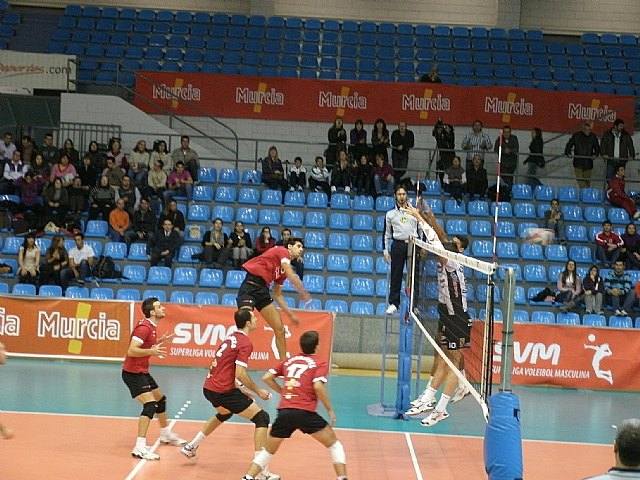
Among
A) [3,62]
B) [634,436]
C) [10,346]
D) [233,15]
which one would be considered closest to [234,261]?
[10,346]

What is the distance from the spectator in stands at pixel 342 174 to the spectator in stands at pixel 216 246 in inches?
143

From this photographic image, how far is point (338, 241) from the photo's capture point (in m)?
20.5

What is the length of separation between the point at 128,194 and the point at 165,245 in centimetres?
183

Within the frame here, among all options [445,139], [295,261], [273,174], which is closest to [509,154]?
[445,139]

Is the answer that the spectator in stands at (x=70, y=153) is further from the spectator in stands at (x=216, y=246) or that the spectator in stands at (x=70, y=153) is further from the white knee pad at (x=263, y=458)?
the white knee pad at (x=263, y=458)

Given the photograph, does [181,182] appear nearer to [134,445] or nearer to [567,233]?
[567,233]

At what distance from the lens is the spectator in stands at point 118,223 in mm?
20203

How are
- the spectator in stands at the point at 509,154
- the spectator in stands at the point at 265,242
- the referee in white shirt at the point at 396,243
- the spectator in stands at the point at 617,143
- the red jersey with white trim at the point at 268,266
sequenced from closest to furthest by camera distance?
the red jersey with white trim at the point at 268,266
the referee in white shirt at the point at 396,243
the spectator in stands at the point at 265,242
the spectator in stands at the point at 509,154
the spectator in stands at the point at 617,143

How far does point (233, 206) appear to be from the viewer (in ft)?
70.8

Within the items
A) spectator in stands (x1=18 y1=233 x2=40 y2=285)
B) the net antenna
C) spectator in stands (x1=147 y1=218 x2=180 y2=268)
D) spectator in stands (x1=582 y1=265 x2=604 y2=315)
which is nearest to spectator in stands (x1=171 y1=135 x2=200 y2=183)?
spectator in stands (x1=147 y1=218 x2=180 y2=268)

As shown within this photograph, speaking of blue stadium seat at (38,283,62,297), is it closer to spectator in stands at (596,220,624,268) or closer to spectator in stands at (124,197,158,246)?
spectator in stands at (124,197,158,246)

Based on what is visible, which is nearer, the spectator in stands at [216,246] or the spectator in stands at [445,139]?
the spectator in stands at [216,246]

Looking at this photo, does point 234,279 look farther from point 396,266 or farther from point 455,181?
point 455,181

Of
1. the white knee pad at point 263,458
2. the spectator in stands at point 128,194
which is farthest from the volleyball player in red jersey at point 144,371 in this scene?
the spectator in stands at point 128,194
